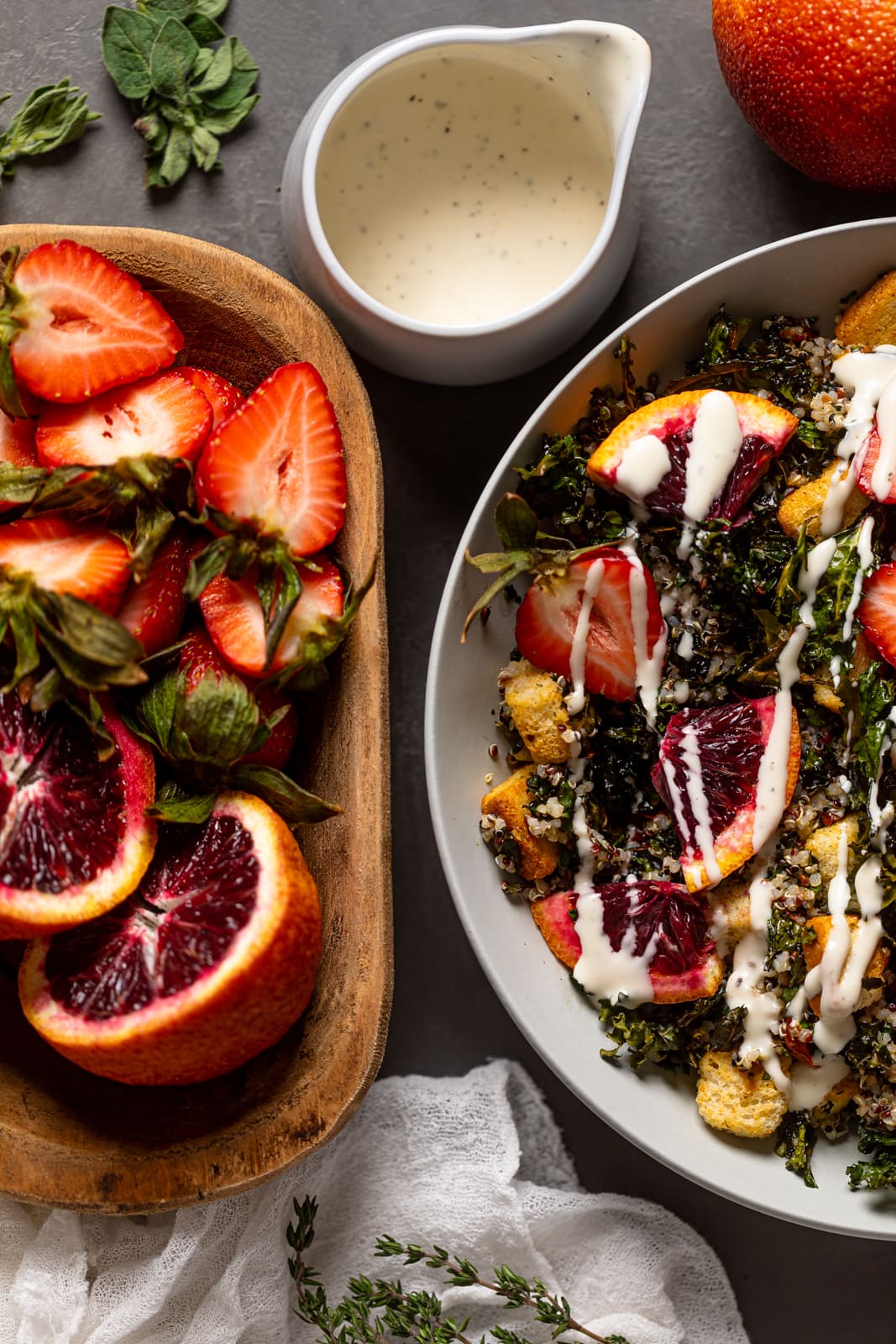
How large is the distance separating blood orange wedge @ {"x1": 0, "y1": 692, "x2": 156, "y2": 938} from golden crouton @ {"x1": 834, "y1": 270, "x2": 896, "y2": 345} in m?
0.98

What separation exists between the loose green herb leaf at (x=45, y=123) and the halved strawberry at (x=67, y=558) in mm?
604

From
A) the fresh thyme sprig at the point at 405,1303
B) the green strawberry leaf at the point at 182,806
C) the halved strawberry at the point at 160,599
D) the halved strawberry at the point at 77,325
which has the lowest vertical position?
the fresh thyme sprig at the point at 405,1303

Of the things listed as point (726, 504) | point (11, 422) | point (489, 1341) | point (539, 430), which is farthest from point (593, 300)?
point (489, 1341)

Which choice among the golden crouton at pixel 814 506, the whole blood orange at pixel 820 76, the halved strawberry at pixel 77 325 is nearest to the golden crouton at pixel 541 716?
the golden crouton at pixel 814 506

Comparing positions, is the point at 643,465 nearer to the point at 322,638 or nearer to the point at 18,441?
the point at 322,638

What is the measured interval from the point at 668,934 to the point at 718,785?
182 mm

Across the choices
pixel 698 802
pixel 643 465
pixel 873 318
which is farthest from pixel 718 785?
pixel 873 318

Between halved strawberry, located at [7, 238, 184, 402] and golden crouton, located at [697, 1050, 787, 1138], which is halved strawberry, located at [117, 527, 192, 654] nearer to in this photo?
halved strawberry, located at [7, 238, 184, 402]

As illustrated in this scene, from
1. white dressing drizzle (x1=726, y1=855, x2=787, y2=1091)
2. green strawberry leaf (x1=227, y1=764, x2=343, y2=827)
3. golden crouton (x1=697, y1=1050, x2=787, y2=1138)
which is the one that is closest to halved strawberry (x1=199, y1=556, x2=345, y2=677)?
green strawberry leaf (x1=227, y1=764, x2=343, y2=827)

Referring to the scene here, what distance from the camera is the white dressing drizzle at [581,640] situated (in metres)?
1.37

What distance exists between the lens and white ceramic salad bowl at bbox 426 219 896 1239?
1.38 metres

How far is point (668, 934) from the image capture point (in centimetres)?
139

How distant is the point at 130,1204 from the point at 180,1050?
0.72 ft

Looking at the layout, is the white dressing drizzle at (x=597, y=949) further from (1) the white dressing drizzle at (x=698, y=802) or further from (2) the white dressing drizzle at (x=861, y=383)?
(2) the white dressing drizzle at (x=861, y=383)
